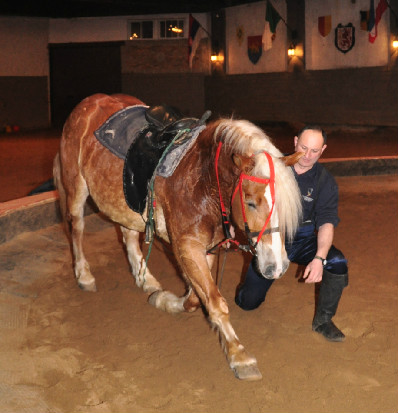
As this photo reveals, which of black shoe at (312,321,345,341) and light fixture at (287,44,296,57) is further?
light fixture at (287,44,296,57)

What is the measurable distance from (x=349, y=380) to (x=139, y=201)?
176cm

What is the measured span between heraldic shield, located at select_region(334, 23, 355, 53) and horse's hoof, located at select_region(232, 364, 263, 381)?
623 inches

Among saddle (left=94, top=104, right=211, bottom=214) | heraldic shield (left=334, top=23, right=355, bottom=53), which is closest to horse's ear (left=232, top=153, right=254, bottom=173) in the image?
saddle (left=94, top=104, right=211, bottom=214)

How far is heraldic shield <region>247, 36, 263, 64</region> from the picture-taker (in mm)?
20062

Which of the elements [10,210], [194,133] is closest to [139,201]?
[194,133]

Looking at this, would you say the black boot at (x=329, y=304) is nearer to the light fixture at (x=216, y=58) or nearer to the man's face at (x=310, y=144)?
Result: the man's face at (x=310, y=144)

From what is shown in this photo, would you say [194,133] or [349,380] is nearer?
[349,380]

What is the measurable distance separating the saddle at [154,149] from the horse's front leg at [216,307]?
0.53 metres

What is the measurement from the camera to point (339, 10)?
17.1m

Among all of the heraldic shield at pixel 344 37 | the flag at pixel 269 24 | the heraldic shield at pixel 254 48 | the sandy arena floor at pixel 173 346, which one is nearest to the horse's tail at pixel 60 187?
the sandy arena floor at pixel 173 346

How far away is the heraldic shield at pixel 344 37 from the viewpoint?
1693 cm

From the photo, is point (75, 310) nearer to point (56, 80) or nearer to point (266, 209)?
point (266, 209)

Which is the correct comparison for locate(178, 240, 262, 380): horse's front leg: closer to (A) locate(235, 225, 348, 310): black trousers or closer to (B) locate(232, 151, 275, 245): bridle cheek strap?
(A) locate(235, 225, 348, 310): black trousers

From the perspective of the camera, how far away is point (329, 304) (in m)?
3.57
